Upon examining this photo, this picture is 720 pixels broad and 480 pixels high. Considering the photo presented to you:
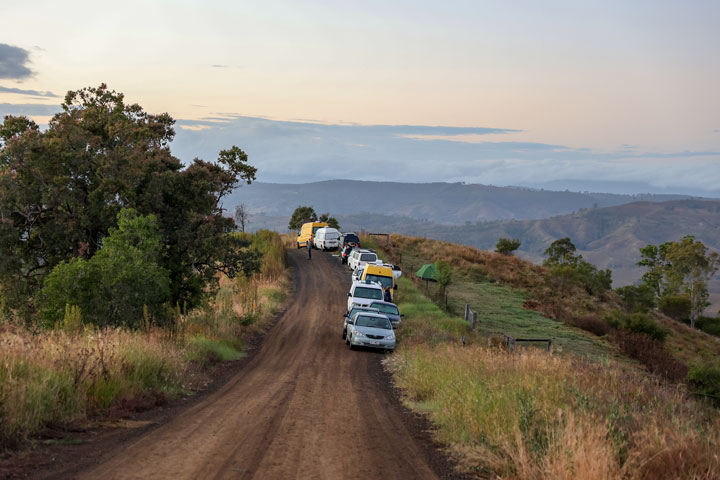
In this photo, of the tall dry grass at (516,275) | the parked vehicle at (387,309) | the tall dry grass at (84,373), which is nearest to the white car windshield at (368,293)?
the parked vehicle at (387,309)

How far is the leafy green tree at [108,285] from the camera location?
16.7m

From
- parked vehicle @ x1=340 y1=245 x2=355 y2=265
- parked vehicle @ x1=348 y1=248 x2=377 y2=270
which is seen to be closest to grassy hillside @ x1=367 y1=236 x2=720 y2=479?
parked vehicle @ x1=348 y1=248 x2=377 y2=270

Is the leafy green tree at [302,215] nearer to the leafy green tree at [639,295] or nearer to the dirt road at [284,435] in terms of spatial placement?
the leafy green tree at [639,295]

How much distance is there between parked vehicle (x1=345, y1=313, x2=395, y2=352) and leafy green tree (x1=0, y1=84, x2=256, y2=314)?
18.7ft

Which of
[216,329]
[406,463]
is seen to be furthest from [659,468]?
[216,329]

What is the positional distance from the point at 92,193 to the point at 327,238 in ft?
138

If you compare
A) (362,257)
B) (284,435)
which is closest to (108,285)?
(284,435)

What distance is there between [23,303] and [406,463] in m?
16.0

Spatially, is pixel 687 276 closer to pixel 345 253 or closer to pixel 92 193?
pixel 345 253

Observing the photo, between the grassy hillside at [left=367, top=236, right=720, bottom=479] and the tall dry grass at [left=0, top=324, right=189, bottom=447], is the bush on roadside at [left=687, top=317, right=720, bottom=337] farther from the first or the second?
the tall dry grass at [left=0, top=324, right=189, bottom=447]

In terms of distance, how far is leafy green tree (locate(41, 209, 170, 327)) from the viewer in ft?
54.8

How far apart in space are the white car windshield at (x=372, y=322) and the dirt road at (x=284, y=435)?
491cm

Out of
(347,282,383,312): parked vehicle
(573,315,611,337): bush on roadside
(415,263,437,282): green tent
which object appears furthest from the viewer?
(415,263,437,282): green tent

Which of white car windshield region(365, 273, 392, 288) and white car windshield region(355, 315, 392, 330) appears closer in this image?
white car windshield region(355, 315, 392, 330)
